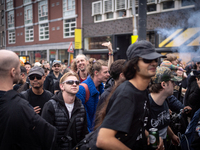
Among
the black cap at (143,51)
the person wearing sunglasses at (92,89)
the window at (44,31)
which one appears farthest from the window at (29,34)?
the black cap at (143,51)

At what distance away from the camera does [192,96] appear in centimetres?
382

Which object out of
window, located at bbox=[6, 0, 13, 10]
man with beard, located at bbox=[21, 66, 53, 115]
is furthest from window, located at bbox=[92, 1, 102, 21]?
window, located at bbox=[6, 0, 13, 10]

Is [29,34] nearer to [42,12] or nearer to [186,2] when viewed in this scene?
[42,12]

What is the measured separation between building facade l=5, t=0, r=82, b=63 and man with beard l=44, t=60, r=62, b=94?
1523 cm

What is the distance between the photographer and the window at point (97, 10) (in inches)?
752

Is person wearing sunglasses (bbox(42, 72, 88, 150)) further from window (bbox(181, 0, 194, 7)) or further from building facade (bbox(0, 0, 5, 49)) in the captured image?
building facade (bbox(0, 0, 5, 49))

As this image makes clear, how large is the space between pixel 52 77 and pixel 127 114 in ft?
17.8

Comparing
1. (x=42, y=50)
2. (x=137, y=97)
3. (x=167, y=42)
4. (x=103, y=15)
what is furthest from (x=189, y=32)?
(x=42, y=50)

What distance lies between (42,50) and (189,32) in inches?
797

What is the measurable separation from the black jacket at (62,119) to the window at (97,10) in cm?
1706

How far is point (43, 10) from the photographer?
88.1 feet

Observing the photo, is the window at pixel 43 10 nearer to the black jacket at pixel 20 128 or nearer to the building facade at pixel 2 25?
the building facade at pixel 2 25

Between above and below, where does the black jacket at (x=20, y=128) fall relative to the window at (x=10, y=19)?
below

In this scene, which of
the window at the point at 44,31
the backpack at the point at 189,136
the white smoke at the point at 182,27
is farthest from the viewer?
the window at the point at 44,31
